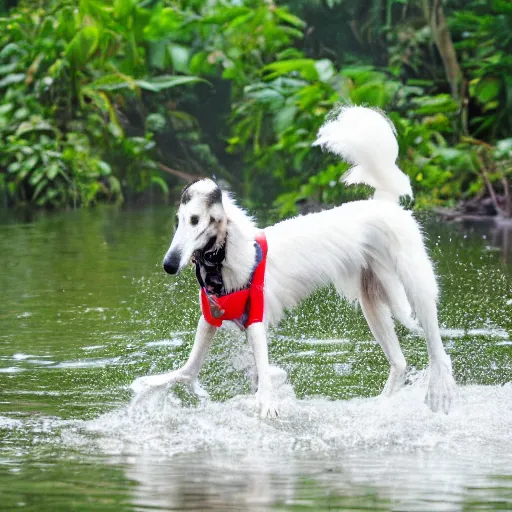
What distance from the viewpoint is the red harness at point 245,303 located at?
5211 mm

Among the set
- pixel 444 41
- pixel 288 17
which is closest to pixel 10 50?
pixel 288 17

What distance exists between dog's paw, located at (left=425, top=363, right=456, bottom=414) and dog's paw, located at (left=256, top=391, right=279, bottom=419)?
889 millimetres

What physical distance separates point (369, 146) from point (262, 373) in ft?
4.52

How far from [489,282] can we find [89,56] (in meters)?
10.6

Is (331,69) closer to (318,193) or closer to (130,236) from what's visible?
(318,193)

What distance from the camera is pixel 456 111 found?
50.9ft

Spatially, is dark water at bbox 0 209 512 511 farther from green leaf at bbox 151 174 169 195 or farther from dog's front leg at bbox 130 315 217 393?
green leaf at bbox 151 174 169 195

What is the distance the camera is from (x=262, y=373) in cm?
508

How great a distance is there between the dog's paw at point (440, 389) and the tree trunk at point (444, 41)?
35.5 feet

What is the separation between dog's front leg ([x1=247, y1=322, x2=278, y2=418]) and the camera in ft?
16.4

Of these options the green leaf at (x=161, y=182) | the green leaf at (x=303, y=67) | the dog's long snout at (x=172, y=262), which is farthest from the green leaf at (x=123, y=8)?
the dog's long snout at (x=172, y=262)

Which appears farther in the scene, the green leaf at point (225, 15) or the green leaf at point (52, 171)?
the green leaf at point (225, 15)

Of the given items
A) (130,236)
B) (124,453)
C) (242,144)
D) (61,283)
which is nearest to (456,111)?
(242,144)

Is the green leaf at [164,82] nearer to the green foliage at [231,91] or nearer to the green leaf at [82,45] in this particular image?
the green foliage at [231,91]
